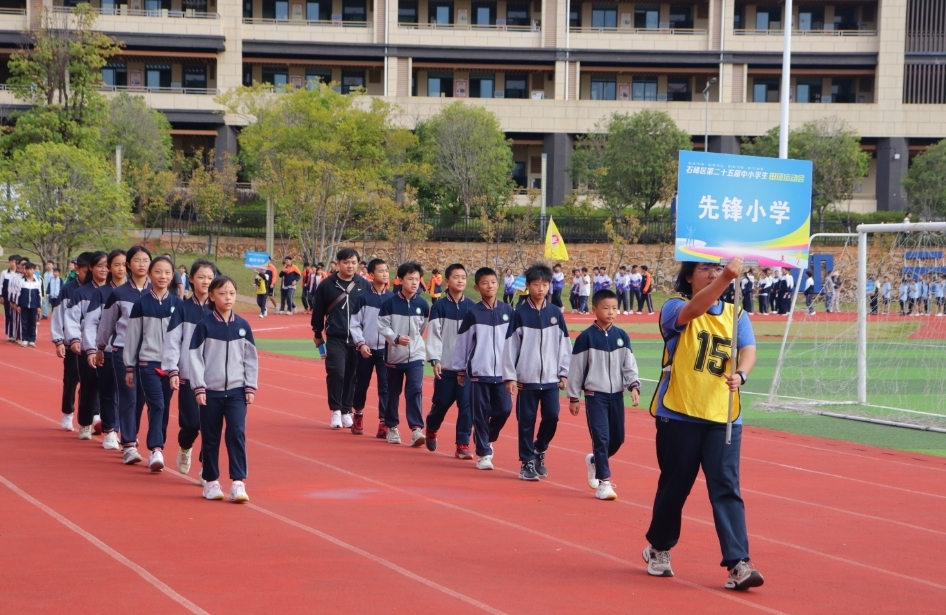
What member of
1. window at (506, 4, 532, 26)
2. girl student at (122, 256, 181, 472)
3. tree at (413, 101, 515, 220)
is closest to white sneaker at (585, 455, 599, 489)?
girl student at (122, 256, 181, 472)

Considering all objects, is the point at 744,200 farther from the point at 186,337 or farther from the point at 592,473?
the point at 186,337

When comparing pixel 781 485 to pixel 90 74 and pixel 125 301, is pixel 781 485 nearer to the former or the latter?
pixel 125 301

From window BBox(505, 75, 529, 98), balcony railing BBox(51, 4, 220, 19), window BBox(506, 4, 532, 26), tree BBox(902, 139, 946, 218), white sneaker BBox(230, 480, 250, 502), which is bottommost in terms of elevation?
white sneaker BBox(230, 480, 250, 502)

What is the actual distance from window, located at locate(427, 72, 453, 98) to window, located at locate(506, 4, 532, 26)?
441 cm

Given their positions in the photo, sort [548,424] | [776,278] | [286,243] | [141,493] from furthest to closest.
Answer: [286,243]
[776,278]
[548,424]
[141,493]

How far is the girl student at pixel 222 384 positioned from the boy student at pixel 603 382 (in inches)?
106

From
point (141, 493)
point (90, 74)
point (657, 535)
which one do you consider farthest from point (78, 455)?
point (90, 74)

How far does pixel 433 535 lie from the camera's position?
7.96m

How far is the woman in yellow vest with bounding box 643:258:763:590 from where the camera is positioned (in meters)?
6.45

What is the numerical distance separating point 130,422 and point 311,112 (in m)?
33.8

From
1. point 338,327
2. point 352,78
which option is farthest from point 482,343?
point 352,78

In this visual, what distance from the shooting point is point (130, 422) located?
10789 mm

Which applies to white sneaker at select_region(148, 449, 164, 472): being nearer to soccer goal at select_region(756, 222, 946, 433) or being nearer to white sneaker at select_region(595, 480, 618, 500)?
white sneaker at select_region(595, 480, 618, 500)

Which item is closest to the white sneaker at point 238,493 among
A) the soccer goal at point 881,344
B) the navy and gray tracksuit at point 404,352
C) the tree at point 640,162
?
the navy and gray tracksuit at point 404,352
